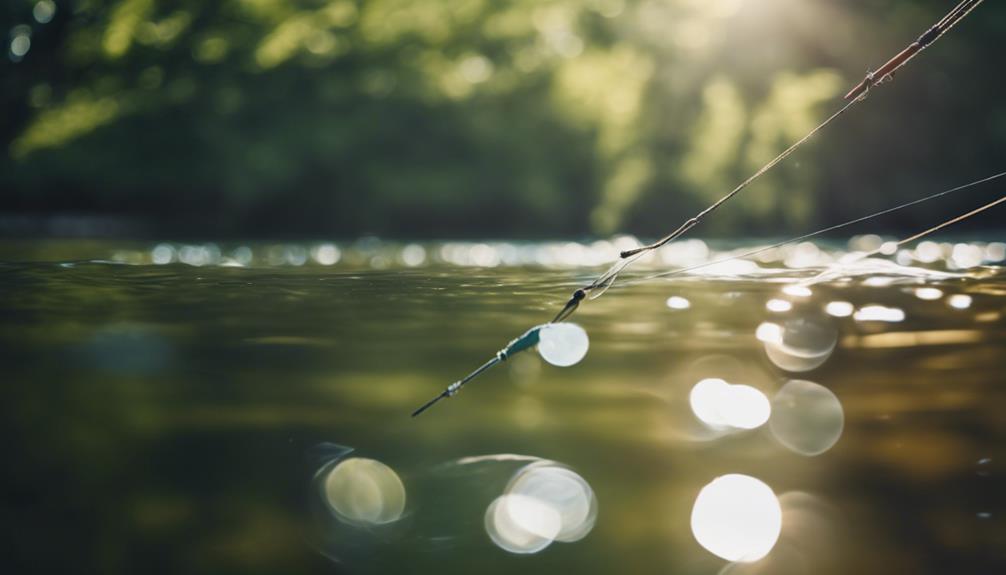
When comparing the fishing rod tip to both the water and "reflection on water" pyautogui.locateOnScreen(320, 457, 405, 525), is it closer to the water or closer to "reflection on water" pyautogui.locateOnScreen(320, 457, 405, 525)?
the water

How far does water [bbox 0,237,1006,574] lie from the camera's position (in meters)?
4.24

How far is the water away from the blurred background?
53.3ft

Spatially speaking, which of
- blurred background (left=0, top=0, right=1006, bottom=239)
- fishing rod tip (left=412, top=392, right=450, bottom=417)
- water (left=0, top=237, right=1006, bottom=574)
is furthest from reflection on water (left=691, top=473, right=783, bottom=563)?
blurred background (left=0, top=0, right=1006, bottom=239)

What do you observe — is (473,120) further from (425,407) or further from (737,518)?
(737,518)

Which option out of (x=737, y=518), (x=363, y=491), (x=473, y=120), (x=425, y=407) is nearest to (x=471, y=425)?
(x=425, y=407)

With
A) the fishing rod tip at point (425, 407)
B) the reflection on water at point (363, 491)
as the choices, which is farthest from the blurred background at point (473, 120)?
the reflection on water at point (363, 491)

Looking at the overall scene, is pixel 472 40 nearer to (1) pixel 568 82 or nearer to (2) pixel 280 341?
(1) pixel 568 82

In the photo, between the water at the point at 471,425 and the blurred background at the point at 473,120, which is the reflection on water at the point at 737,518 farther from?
the blurred background at the point at 473,120

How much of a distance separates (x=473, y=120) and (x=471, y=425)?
22519mm

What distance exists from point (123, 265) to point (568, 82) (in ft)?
58.6

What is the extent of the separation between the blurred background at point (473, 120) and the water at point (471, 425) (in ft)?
53.3

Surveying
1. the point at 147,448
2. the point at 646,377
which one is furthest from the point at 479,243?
the point at 147,448

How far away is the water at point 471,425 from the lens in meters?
4.24

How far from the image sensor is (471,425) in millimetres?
5836
